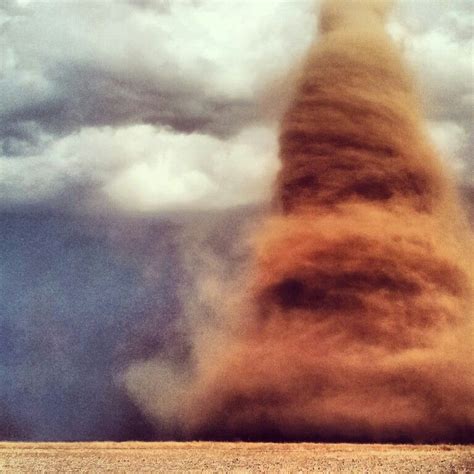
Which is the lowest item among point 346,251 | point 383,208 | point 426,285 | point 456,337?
point 456,337

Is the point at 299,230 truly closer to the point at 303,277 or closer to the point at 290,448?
the point at 303,277

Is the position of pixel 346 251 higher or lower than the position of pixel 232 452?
higher

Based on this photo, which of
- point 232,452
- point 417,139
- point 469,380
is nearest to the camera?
point 232,452

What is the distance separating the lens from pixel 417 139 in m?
38.7

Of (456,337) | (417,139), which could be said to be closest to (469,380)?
(456,337)

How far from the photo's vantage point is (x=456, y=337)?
36156 millimetres

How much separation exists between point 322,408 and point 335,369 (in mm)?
2269

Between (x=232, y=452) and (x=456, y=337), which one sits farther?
(x=456, y=337)

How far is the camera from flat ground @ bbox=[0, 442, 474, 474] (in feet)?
79.8

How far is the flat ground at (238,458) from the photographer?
79.8 feet

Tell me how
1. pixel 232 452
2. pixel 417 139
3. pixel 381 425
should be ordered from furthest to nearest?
pixel 417 139
pixel 381 425
pixel 232 452

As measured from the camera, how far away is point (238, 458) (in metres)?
26.2

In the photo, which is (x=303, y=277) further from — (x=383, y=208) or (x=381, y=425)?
(x=381, y=425)

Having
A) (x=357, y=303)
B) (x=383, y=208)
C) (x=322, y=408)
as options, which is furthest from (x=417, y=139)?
(x=322, y=408)
